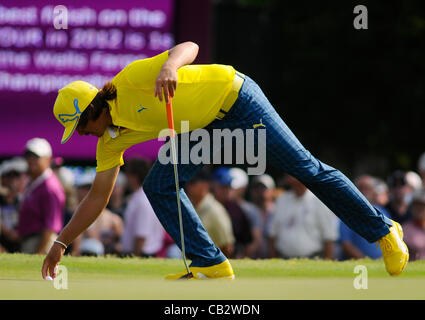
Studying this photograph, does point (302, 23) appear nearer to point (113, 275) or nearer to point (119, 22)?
point (119, 22)

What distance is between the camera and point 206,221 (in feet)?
27.3

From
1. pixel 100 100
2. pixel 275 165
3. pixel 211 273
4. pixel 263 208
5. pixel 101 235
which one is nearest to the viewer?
pixel 100 100

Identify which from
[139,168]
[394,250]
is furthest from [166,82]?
[139,168]

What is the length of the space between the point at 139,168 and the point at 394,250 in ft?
12.6

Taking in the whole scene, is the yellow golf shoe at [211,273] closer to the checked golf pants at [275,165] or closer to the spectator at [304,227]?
the checked golf pants at [275,165]

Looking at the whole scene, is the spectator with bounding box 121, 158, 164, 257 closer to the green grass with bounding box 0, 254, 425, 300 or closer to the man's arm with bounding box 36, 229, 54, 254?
the man's arm with bounding box 36, 229, 54, 254

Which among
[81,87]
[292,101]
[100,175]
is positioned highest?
[81,87]

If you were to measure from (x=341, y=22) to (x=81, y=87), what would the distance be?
691 inches

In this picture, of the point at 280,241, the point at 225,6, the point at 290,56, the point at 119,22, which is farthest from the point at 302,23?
the point at 280,241

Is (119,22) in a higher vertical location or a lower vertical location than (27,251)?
higher

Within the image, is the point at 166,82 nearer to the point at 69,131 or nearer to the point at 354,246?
the point at 69,131

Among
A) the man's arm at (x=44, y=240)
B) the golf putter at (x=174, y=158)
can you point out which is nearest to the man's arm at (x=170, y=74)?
the golf putter at (x=174, y=158)

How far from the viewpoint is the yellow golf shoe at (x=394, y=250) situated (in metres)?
5.44

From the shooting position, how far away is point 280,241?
8.97 metres
